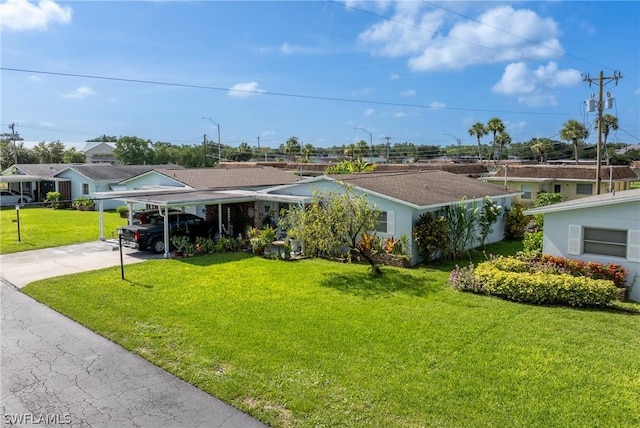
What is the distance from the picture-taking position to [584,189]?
3684cm

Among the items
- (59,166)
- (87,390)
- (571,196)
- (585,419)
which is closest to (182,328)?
(87,390)

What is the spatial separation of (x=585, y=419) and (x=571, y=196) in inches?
1366

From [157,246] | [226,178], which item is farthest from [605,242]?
[226,178]

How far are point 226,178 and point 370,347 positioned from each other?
898 inches

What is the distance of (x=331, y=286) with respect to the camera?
47.8 feet

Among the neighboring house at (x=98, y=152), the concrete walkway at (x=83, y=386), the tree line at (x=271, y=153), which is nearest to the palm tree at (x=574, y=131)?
the tree line at (x=271, y=153)

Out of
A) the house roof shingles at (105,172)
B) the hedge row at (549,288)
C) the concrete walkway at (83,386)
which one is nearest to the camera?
the concrete walkway at (83,386)

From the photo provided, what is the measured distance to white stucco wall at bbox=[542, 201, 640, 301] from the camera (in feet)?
44.0

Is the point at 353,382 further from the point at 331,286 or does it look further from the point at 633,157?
the point at 633,157

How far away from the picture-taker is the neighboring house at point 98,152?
83431mm

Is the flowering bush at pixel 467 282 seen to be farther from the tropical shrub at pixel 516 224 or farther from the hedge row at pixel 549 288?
the tropical shrub at pixel 516 224

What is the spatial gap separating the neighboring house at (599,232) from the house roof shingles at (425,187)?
4.69 metres

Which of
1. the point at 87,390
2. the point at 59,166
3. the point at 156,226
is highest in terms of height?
the point at 59,166

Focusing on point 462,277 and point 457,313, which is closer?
point 457,313
